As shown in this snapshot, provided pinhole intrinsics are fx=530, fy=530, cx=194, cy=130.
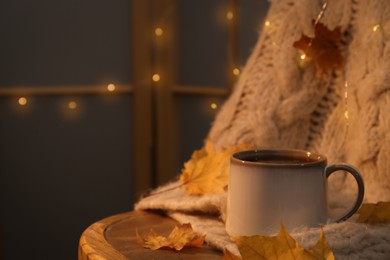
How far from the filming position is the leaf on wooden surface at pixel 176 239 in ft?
2.12

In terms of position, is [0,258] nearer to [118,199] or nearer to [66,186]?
[66,186]

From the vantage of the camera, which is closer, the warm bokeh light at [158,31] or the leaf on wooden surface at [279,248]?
the leaf on wooden surface at [279,248]

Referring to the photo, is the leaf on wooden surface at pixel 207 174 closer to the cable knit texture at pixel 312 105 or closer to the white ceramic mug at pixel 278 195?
the cable knit texture at pixel 312 105

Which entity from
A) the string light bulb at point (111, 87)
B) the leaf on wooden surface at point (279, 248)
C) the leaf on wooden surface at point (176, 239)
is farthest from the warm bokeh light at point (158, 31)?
the leaf on wooden surface at point (279, 248)

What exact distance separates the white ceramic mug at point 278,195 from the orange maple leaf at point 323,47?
0.29m

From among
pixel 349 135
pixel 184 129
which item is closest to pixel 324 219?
pixel 349 135

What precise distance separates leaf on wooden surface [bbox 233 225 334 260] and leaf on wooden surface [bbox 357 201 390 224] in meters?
0.12

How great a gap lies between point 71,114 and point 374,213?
47.4 inches

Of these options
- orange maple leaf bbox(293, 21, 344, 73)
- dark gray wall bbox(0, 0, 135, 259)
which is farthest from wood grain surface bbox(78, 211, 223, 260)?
dark gray wall bbox(0, 0, 135, 259)

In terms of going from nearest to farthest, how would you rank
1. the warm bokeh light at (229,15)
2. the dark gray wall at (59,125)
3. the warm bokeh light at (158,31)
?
the warm bokeh light at (229,15) < the dark gray wall at (59,125) < the warm bokeh light at (158,31)

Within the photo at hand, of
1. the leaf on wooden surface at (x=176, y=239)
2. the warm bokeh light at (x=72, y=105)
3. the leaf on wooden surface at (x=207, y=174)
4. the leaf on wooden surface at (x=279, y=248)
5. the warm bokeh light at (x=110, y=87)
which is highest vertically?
the warm bokeh light at (x=110, y=87)

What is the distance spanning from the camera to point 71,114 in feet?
5.47

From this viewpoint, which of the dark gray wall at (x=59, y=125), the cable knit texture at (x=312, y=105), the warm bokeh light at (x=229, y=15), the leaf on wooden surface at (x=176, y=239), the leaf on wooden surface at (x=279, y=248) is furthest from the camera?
the dark gray wall at (x=59, y=125)

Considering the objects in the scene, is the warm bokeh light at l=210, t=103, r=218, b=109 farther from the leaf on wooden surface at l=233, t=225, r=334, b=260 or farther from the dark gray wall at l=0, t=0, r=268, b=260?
the leaf on wooden surface at l=233, t=225, r=334, b=260
